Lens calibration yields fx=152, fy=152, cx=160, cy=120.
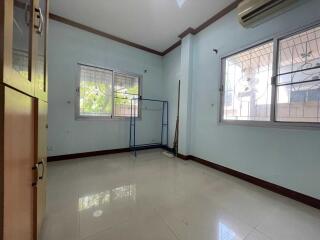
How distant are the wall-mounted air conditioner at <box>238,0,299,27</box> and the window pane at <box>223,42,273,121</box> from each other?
38 centimetres

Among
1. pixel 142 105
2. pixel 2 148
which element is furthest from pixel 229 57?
pixel 2 148

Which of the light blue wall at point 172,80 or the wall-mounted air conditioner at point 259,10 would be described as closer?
the wall-mounted air conditioner at point 259,10

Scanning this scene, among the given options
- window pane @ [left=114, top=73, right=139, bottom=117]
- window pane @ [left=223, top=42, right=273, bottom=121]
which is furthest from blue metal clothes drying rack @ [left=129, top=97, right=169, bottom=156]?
window pane @ [left=223, top=42, right=273, bottom=121]

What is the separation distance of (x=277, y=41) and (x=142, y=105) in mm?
2991

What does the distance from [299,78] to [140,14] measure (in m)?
2.65

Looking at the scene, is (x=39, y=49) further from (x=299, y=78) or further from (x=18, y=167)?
(x=299, y=78)

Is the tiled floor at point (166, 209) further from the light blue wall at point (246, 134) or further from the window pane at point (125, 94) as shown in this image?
the window pane at point (125, 94)

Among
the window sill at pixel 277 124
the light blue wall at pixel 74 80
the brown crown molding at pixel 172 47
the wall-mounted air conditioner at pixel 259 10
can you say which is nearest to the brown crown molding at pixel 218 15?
the wall-mounted air conditioner at pixel 259 10

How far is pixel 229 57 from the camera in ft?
8.69

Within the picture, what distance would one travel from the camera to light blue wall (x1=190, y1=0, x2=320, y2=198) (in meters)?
1.75

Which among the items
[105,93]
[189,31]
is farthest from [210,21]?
[105,93]

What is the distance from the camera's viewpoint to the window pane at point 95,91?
3279 millimetres

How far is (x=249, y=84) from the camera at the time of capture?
239 cm

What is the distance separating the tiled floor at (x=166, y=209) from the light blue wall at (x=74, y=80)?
0.82 meters
